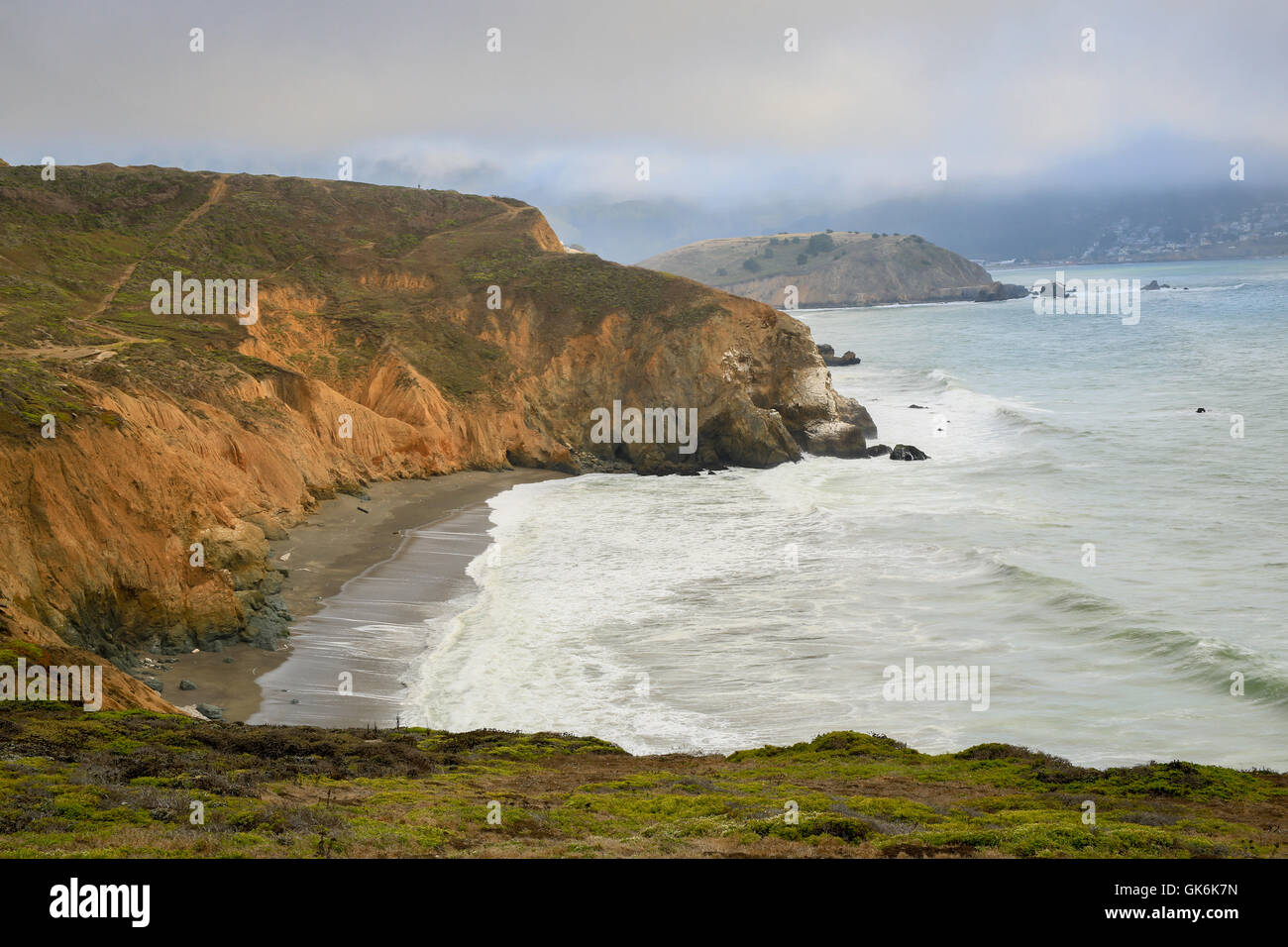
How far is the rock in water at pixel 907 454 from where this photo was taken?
52312 millimetres

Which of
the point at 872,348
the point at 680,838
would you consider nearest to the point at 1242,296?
the point at 872,348

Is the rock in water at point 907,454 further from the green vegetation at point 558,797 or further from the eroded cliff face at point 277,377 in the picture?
the green vegetation at point 558,797

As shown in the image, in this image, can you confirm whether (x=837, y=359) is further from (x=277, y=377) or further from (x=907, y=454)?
(x=277, y=377)

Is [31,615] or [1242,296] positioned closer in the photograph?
[31,615]

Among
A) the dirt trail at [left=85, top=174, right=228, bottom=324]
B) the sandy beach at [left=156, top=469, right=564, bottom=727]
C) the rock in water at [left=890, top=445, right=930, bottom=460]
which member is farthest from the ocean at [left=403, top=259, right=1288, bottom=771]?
the dirt trail at [left=85, top=174, right=228, bottom=324]

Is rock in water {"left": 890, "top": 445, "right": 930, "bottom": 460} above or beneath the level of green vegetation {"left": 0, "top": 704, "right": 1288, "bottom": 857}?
above

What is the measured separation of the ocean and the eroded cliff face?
16.6 ft

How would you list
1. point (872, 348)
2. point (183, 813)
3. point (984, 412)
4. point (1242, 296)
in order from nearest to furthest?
Result: point (183, 813) < point (984, 412) < point (872, 348) < point (1242, 296)

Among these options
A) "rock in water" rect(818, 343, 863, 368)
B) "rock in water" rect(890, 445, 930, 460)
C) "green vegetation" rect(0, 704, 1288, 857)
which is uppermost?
"rock in water" rect(818, 343, 863, 368)

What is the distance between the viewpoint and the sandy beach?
70.5 feet

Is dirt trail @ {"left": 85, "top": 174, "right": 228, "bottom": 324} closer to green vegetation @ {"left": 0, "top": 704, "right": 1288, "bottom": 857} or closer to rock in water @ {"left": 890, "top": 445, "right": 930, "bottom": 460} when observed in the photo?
green vegetation @ {"left": 0, "top": 704, "right": 1288, "bottom": 857}
